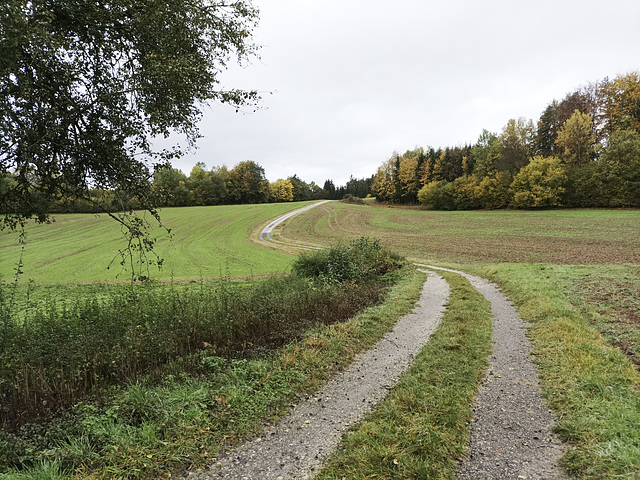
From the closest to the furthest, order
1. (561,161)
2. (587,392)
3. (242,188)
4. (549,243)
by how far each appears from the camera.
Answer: (587,392)
(549,243)
(561,161)
(242,188)

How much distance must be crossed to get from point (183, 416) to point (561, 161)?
7015 cm

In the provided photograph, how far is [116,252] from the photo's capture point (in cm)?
3066

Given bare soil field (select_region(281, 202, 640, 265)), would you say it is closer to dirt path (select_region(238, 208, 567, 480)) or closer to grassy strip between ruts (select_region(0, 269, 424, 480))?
dirt path (select_region(238, 208, 567, 480))

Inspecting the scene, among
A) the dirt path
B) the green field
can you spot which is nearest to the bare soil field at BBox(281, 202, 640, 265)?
the green field

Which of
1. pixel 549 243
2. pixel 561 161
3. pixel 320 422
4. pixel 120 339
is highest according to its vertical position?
pixel 561 161

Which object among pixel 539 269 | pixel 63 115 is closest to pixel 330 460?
pixel 63 115

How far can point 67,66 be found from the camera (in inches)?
219

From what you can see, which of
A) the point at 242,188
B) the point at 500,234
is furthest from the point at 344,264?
the point at 242,188

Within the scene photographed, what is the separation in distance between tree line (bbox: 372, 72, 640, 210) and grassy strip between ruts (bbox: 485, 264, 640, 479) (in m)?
53.6

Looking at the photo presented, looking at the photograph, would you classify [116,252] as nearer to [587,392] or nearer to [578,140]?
[587,392]

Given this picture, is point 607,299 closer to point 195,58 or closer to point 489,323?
point 489,323

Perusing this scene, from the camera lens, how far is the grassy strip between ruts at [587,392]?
346cm

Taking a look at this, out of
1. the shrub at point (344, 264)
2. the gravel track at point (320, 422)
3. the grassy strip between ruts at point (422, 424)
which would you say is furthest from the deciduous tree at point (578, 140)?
the gravel track at point (320, 422)

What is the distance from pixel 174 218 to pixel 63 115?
57.9 m
